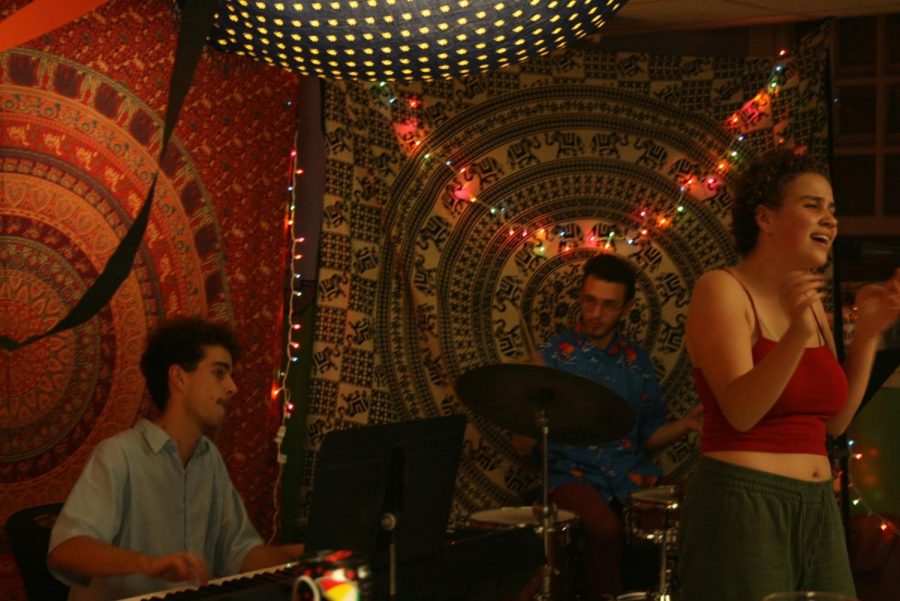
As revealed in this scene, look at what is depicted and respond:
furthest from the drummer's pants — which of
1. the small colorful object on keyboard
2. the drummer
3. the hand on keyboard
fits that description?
the small colorful object on keyboard

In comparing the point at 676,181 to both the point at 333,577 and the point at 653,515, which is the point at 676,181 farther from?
the point at 333,577

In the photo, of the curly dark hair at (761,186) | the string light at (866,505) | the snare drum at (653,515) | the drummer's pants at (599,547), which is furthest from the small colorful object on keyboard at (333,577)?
the string light at (866,505)

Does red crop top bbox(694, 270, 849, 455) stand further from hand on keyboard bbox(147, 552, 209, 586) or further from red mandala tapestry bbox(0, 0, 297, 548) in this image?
red mandala tapestry bbox(0, 0, 297, 548)

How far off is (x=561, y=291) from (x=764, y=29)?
1.48 m

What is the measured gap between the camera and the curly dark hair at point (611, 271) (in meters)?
4.22

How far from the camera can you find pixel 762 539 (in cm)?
212

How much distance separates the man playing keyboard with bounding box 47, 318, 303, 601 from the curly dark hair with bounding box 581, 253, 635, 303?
1.73 meters

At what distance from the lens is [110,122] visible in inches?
139

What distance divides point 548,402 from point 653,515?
49 centimetres

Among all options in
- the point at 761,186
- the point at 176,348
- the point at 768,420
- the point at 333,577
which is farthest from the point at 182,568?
the point at 761,186

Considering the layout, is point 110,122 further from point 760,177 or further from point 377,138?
point 760,177

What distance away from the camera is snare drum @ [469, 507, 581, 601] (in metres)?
3.57

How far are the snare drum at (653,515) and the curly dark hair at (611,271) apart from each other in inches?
32.0

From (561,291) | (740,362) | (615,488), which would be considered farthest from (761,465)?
(561,291)
